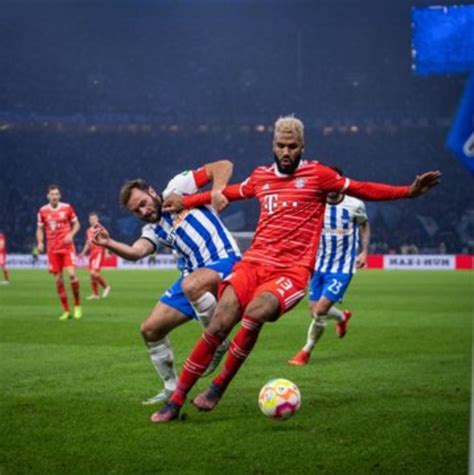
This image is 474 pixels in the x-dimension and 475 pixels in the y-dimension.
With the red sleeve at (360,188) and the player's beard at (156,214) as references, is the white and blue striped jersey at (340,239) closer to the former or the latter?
the player's beard at (156,214)

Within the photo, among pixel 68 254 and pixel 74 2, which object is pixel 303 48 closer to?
pixel 74 2

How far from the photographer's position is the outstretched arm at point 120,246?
722cm

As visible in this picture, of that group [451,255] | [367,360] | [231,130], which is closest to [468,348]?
[367,360]

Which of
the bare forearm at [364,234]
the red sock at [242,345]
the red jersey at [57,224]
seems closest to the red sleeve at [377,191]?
the red sock at [242,345]

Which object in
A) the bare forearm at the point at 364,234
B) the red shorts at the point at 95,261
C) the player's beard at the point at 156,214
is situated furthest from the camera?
the red shorts at the point at 95,261

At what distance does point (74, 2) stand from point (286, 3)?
11724mm

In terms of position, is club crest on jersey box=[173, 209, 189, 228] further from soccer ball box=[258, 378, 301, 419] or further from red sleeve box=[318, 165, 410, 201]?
soccer ball box=[258, 378, 301, 419]

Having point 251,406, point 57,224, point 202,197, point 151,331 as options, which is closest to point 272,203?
point 202,197

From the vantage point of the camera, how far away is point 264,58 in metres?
52.1

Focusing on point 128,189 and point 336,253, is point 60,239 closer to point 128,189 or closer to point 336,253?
point 336,253

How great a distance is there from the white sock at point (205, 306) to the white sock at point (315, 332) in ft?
11.5

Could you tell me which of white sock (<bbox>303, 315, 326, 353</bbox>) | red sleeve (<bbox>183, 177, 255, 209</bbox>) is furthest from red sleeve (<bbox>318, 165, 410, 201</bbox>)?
white sock (<bbox>303, 315, 326, 353</bbox>)

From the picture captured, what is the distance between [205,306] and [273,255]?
746 millimetres

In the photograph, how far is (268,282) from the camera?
7.02 metres
